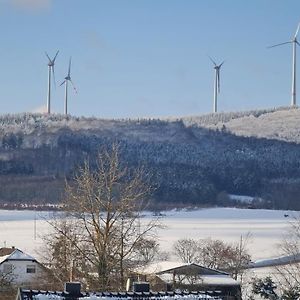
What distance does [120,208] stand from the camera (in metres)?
28.6

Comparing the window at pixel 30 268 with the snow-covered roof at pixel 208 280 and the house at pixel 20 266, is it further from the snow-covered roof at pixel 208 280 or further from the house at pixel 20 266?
the snow-covered roof at pixel 208 280

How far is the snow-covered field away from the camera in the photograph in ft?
263

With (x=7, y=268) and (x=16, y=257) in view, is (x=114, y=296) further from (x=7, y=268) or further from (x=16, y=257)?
(x=16, y=257)

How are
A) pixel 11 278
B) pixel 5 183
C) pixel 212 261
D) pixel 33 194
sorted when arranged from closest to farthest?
pixel 11 278
pixel 212 261
pixel 33 194
pixel 5 183

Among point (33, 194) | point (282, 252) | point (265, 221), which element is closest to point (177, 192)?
point (33, 194)

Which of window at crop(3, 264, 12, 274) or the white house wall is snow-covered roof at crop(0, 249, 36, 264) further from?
window at crop(3, 264, 12, 274)

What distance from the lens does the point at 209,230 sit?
99.1 m

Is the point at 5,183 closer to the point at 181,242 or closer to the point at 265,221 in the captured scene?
the point at 265,221

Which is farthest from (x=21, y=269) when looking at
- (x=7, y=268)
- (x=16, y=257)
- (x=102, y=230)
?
(x=102, y=230)

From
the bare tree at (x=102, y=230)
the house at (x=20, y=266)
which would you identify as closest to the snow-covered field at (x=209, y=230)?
the house at (x=20, y=266)

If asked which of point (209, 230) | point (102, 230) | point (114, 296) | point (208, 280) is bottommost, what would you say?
point (208, 280)

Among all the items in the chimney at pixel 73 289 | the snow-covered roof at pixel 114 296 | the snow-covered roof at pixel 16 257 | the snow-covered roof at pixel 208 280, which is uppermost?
the chimney at pixel 73 289

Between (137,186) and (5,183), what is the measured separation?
160 m

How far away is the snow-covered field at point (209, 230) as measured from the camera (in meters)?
80.2
